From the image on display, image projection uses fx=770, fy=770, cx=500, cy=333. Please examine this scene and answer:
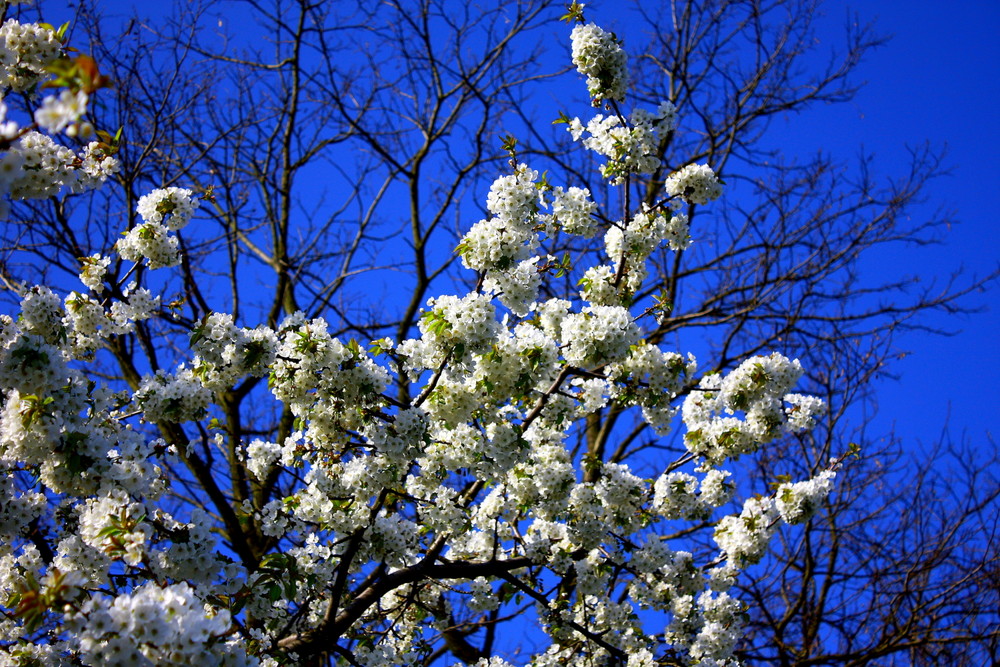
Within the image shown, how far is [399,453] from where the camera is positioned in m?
4.10

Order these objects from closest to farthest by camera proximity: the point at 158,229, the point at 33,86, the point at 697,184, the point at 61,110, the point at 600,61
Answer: the point at 61,110 < the point at 33,86 < the point at 158,229 < the point at 600,61 < the point at 697,184

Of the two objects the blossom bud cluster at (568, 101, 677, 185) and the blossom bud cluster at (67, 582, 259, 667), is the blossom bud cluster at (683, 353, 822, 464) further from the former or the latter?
the blossom bud cluster at (67, 582, 259, 667)

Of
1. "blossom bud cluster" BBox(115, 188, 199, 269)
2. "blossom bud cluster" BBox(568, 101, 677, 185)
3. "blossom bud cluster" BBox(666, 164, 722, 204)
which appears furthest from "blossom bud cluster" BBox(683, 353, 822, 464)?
"blossom bud cluster" BBox(115, 188, 199, 269)

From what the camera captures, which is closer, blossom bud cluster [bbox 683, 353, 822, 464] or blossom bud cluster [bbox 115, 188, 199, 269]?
blossom bud cluster [bbox 115, 188, 199, 269]

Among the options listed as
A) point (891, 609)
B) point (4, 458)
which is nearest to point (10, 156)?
point (4, 458)

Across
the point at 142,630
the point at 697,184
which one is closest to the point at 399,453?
the point at 142,630

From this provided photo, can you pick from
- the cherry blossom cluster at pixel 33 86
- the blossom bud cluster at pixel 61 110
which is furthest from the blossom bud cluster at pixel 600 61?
the blossom bud cluster at pixel 61 110

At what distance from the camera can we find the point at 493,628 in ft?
26.9

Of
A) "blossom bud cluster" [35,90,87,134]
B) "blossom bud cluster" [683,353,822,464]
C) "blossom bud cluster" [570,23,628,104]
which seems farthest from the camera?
"blossom bud cluster" [683,353,822,464]

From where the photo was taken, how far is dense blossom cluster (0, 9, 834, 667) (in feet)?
10.4

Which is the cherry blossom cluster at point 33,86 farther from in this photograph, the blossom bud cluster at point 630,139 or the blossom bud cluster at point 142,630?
the blossom bud cluster at point 630,139

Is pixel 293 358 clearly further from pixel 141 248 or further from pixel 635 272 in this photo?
pixel 635 272

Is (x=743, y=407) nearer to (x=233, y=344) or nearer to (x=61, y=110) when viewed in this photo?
(x=233, y=344)

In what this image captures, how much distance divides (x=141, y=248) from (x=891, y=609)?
740 cm
